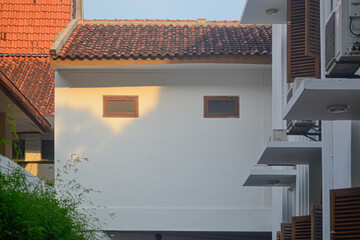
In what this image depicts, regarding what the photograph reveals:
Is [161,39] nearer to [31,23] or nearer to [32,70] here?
[32,70]

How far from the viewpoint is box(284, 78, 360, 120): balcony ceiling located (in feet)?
27.3

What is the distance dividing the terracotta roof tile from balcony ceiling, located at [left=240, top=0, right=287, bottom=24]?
28.3ft

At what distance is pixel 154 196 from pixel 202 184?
127 centimetres

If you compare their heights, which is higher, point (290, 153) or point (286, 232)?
point (290, 153)

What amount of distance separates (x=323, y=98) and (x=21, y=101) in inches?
415

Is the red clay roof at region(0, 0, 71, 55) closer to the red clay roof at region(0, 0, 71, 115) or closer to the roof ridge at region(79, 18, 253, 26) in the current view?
the red clay roof at region(0, 0, 71, 115)

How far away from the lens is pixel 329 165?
11914 mm

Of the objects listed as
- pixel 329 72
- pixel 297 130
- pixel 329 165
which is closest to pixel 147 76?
pixel 297 130

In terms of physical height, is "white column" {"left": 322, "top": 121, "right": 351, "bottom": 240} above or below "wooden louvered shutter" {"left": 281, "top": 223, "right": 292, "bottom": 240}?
above

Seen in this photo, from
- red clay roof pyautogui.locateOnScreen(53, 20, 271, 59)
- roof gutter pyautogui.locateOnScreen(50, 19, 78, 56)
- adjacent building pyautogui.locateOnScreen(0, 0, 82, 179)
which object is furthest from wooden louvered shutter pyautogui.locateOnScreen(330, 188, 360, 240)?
roof gutter pyautogui.locateOnScreen(50, 19, 78, 56)

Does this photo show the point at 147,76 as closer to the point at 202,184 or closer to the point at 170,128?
the point at 170,128

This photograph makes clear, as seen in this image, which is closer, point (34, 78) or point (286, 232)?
point (286, 232)

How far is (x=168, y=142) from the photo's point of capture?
20.9 meters

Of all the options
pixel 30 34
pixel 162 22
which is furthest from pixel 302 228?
pixel 30 34
